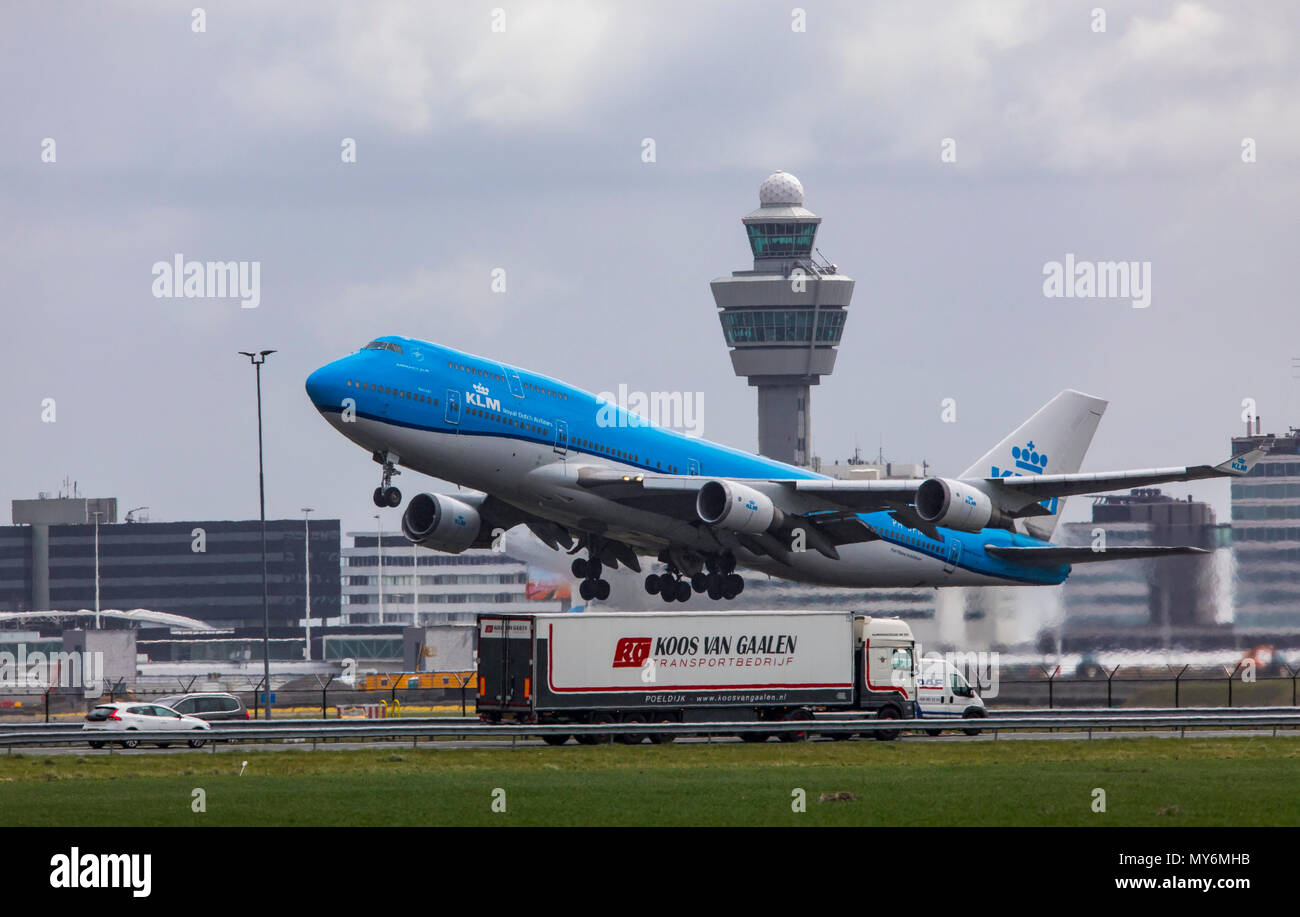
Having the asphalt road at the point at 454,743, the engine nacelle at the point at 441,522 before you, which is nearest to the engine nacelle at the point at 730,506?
the asphalt road at the point at 454,743

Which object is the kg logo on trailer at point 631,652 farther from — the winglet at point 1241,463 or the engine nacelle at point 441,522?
the winglet at point 1241,463

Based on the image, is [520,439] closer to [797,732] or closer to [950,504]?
[797,732]

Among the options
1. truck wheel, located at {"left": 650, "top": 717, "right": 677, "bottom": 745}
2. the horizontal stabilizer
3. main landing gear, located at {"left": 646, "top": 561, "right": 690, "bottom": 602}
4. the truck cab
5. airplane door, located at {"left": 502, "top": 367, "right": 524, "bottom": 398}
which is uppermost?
airplane door, located at {"left": 502, "top": 367, "right": 524, "bottom": 398}

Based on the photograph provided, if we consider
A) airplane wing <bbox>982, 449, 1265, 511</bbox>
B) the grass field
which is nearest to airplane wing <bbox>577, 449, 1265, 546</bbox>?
airplane wing <bbox>982, 449, 1265, 511</bbox>

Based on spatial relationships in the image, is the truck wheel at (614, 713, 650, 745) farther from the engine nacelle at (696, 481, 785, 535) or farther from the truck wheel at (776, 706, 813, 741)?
the engine nacelle at (696, 481, 785, 535)

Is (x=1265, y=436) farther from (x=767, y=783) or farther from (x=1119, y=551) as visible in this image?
(x=767, y=783)
